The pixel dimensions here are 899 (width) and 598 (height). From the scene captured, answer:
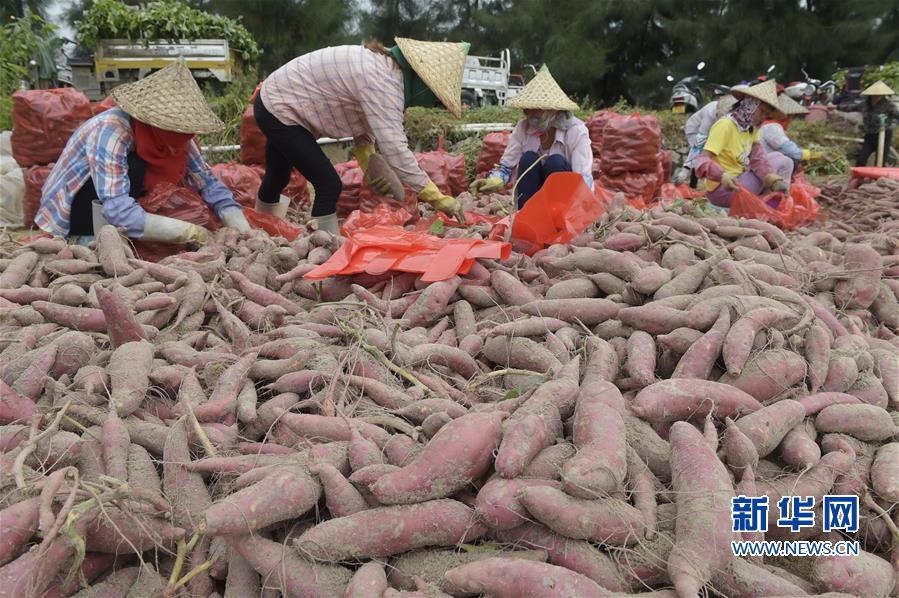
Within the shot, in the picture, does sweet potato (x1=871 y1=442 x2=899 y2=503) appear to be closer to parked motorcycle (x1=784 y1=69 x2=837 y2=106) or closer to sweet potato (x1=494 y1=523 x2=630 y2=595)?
sweet potato (x1=494 y1=523 x2=630 y2=595)

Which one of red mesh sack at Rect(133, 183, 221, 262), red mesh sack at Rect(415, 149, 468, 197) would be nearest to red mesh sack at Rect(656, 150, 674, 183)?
red mesh sack at Rect(415, 149, 468, 197)

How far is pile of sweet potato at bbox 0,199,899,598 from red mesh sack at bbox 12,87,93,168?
2339mm

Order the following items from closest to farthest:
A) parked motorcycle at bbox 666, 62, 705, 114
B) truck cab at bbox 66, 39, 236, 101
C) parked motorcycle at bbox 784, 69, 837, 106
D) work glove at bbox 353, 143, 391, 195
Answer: work glove at bbox 353, 143, 391, 195
truck cab at bbox 66, 39, 236, 101
parked motorcycle at bbox 666, 62, 705, 114
parked motorcycle at bbox 784, 69, 837, 106

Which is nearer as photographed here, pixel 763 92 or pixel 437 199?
pixel 437 199

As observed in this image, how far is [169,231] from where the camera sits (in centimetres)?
316

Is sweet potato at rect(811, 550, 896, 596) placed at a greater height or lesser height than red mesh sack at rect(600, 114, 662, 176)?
lesser

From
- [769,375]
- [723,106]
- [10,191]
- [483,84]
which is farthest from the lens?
[483,84]

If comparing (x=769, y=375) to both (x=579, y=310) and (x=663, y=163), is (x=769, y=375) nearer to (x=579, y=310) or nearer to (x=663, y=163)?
(x=579, y=310)

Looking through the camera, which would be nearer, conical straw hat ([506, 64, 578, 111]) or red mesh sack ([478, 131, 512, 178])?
conical straw hat ([506, 64, 578, 111])

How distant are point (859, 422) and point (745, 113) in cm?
377

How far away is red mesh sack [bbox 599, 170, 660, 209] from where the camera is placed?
239 inches

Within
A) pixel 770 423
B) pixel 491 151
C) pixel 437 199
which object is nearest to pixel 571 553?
pixel 770 423

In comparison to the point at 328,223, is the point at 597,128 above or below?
above

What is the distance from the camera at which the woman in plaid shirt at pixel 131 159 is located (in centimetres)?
309
